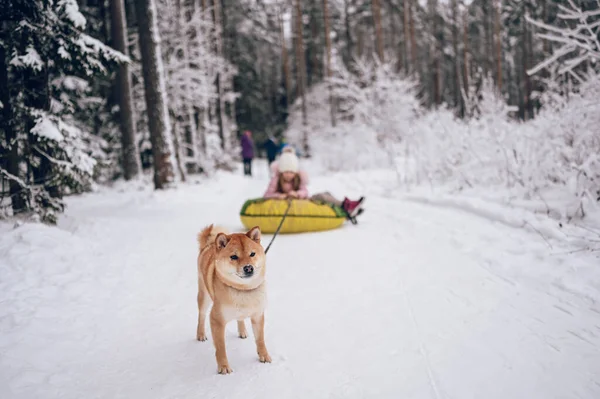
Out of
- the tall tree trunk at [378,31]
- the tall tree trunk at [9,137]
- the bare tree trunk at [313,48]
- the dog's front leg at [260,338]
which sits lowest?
the dog's front leg at [260,338]

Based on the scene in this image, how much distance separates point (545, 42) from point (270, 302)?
2606 cm

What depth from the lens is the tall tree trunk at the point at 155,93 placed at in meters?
9.56

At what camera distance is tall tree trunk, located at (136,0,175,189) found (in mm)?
9562

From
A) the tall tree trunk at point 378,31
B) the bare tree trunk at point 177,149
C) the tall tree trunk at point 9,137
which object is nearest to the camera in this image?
the tall tree trunk at point 9,137

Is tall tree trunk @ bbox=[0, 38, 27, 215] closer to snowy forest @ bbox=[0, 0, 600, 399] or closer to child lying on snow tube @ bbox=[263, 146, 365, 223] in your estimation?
snowy forest @ bbox=[0, 0, 600, 399]

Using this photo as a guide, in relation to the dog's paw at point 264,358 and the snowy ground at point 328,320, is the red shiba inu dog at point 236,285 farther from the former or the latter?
the snowy ground at point 328,320

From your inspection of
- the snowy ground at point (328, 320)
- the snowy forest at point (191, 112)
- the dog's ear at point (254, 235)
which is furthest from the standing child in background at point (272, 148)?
the dog's ear at point (254, 235)

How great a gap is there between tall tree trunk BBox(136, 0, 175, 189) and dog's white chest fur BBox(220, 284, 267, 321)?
8245 mm

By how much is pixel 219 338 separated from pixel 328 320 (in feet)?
3.69

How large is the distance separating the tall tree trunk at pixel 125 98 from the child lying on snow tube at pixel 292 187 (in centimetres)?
737

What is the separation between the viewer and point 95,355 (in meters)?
2.86

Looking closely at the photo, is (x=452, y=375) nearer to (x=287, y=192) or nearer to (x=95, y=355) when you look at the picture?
(x=95, y=355)

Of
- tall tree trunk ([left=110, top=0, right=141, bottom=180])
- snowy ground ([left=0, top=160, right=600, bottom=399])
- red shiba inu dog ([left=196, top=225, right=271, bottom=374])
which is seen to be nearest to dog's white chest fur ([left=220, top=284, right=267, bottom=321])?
red shiba inu dog ([left=196, top=225, right=271, bottom=374])

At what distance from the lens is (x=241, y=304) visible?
2508 millimetres
